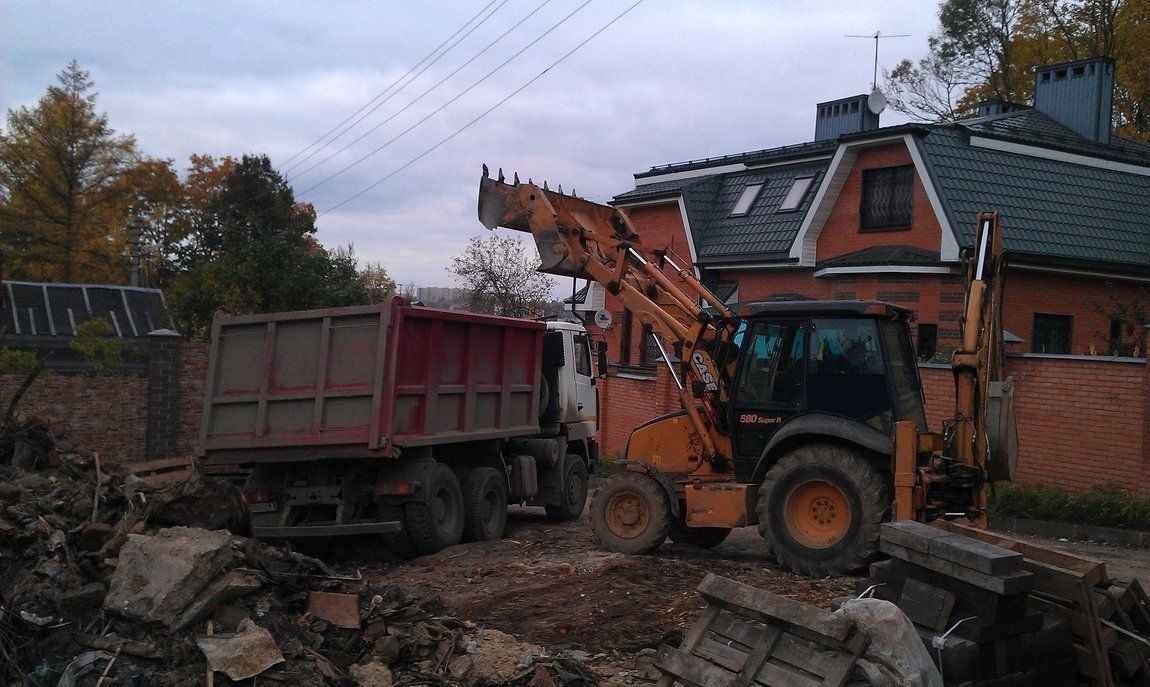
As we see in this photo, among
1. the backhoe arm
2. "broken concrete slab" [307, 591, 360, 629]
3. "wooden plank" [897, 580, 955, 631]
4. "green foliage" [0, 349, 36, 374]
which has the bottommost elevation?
"broken concrete slab" [307, 591, 360, 629]

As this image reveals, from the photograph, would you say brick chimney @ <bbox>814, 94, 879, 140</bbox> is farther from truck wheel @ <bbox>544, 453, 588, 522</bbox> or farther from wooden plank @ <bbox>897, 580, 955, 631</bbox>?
wooden plank @ <bbox>897, 580, 955, 631</bbox>

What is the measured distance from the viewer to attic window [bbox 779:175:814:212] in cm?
2259

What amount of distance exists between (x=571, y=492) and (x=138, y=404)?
7930 millimetres

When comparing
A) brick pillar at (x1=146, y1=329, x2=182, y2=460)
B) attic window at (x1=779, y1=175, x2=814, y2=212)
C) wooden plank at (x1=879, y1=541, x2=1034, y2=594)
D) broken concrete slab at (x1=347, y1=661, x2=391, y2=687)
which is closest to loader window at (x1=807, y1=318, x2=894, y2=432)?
wooden plank at (x1=879, y1=541, x2=1034, y2=594)

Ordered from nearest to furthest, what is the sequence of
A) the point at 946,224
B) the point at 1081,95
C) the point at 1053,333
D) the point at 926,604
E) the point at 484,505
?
1. the point at 926,604
2. the point at 484,505
3. the point at 946,224
4. the point at 1053,333
5. the point at 1081,95

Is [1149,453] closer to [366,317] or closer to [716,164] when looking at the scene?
[366,317]

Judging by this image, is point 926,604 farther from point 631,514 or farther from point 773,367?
point 631,514

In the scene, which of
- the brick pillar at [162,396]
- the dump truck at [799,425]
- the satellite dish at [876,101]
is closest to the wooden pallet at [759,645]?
the dump truck at [799,425]

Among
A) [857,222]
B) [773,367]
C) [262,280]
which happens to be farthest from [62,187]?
[773,367]

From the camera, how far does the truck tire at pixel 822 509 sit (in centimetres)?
900

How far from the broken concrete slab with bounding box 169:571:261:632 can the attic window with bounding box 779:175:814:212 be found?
17.8 m

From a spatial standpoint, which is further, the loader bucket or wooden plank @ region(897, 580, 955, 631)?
the loader bucket

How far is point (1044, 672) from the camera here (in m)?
6.11

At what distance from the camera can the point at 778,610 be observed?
5.27 m
